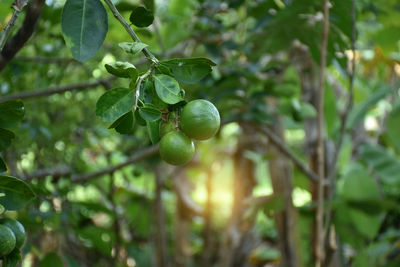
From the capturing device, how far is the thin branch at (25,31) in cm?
84

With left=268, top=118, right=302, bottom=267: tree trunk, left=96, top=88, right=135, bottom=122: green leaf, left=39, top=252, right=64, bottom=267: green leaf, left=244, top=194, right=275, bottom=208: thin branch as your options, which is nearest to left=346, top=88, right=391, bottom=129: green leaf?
left=268, top=118, right=302, bottom=267: tree trunk

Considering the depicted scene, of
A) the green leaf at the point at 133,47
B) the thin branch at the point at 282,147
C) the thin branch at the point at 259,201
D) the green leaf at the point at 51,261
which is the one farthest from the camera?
the thin branch at the point at 259,201

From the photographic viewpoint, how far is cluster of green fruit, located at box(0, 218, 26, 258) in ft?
2.38

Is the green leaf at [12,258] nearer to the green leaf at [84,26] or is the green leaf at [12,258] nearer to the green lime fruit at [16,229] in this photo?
the green lime fruit at [16,229]

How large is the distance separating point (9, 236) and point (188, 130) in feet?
1.15

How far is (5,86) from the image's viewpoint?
1935 millimetres

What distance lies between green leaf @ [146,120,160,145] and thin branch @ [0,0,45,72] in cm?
34

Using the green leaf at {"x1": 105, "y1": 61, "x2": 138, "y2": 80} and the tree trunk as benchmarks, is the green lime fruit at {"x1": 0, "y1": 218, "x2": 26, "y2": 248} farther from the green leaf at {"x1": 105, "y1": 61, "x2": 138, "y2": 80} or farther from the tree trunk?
the tree trunk

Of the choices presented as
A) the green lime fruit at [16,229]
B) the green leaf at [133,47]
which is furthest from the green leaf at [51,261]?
the green leaf at [133,47]

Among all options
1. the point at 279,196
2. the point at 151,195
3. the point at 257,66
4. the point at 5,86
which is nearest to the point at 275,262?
the point at 151,195

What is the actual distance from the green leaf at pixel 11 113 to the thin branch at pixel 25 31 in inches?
5.5

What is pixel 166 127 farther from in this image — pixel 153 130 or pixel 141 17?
pixel 141 17

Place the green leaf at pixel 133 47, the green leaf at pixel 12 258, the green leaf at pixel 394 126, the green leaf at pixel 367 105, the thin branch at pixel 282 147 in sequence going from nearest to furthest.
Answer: the green leaf at pixel 133 47 < the green leaf at pixel 12 258 < the thin branch at pixel 282 147 < the green leaf at pixel 367 105 < the green leaf at pixel 394 126

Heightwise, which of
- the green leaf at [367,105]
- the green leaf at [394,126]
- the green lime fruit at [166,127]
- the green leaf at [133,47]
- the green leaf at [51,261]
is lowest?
the green leaf at [394,126]
